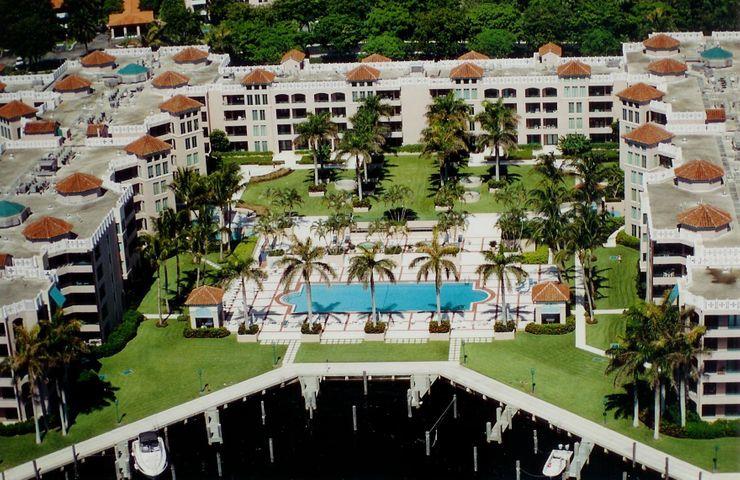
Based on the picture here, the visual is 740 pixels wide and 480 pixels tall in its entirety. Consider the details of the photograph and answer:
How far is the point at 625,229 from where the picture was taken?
→ 636 ft

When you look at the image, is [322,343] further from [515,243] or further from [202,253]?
[515,243]

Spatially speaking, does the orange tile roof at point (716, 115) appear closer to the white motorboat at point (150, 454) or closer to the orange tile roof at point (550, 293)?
the orange tile roof at point (550, 293)

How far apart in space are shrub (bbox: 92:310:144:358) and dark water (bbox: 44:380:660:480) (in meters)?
19.6

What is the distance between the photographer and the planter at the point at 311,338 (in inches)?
6737

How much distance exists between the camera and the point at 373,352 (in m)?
168

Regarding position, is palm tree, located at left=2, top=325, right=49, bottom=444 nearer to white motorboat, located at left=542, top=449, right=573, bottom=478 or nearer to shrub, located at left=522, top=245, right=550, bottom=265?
white motorboat, located at left=542, top=449, right=573, bottom=478

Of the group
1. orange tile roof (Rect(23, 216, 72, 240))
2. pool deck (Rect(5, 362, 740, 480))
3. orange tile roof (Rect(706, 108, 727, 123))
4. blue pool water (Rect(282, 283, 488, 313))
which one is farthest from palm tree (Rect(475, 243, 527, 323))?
orange tile roof (Rect(23, 216, 72, 240))

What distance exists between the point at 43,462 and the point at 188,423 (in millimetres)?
16114

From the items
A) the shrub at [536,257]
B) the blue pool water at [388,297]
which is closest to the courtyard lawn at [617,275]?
the shrub at [536,257]

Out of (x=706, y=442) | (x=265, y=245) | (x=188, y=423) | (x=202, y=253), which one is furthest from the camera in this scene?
(x=265, y=245)

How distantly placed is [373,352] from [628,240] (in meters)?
43.4

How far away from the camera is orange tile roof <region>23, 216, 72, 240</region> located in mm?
167625

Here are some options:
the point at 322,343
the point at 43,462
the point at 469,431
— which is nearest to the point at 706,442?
the point at 469,431

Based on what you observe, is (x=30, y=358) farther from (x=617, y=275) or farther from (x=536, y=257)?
(x=617, y=275)
